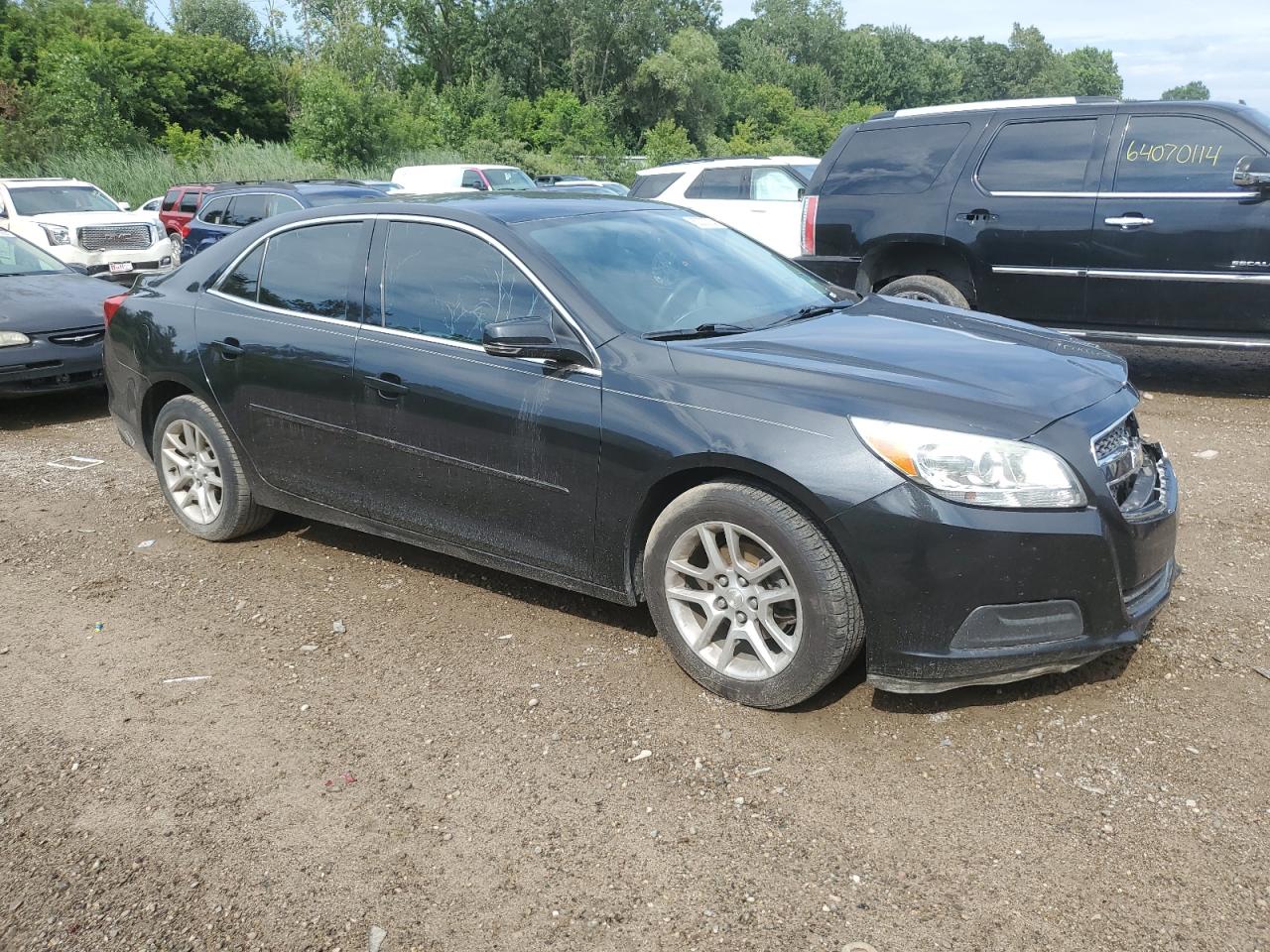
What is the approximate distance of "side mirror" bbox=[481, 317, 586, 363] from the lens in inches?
156

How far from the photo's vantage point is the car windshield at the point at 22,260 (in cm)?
977

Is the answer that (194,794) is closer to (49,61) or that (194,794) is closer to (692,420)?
(692,420)

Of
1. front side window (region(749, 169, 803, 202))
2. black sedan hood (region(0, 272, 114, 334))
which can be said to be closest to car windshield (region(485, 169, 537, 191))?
front side window (region(749, 169, 803, 202))

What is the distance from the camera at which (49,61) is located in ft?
139

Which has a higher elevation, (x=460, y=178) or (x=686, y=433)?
(x=460, y=178)

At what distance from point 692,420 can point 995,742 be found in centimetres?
141

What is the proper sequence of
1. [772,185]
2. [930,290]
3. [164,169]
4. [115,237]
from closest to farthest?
[930,290], [772,185], [115,237], [164,169]

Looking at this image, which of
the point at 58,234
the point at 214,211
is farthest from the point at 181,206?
the point at 214,211

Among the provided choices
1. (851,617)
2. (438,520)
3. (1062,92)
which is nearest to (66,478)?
(438,520)

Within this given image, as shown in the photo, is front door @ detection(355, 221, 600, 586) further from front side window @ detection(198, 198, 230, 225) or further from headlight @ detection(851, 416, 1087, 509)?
front side window @ detection(198, 198, 230, 225)

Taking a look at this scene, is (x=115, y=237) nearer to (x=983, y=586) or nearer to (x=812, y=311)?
(x=812, y=311)

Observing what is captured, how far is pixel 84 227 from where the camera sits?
17.3m

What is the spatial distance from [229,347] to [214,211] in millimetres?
13549

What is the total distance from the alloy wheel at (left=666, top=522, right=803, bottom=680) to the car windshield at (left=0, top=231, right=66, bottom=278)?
833 centimetres
